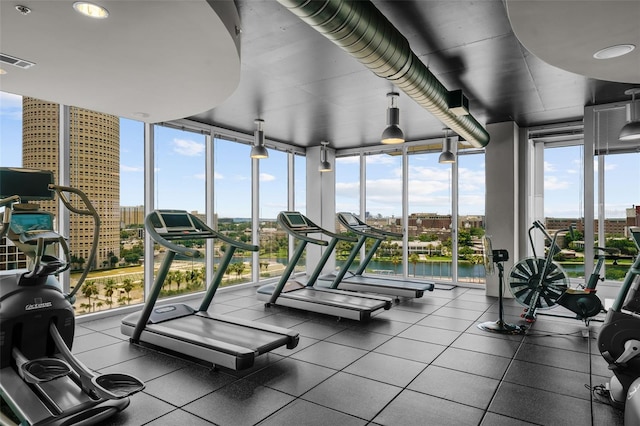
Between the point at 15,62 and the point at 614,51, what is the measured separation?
475 cm

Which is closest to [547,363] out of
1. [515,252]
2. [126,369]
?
[515,252]

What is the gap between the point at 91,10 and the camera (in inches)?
96.7

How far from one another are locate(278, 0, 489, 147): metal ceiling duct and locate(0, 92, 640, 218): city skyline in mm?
4089

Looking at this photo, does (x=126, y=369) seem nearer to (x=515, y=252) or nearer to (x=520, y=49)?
(x=520, y=49)

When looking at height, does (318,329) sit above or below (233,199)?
below

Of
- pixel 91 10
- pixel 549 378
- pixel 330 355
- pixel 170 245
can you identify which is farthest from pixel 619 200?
pixel 91 10

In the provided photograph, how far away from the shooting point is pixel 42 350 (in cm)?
298

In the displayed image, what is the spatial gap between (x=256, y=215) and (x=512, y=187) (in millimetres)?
5063

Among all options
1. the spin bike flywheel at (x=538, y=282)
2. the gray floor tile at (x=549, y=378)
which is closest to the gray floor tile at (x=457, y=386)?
the gray floor tile at (x=549, y=378)

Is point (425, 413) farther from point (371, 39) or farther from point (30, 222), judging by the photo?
point (30, 222)

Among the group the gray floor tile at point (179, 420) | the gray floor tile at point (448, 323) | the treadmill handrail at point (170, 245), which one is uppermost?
the treadmill handrail at point (170, 245)

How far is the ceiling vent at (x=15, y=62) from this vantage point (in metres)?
3.12

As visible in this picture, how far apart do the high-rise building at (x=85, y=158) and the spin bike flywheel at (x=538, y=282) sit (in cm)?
586

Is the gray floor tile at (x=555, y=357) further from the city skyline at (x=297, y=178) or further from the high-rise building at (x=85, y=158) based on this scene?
the high-rise building at (x=85, y=158)
